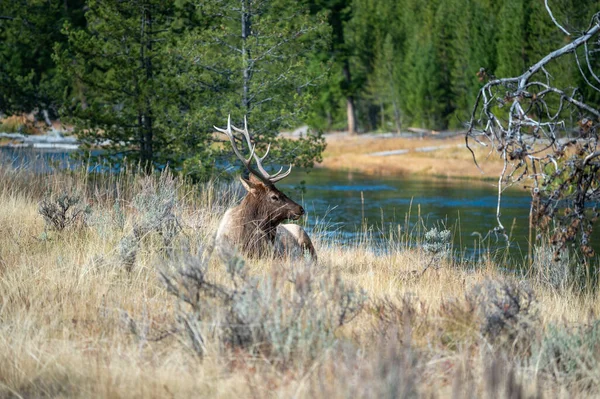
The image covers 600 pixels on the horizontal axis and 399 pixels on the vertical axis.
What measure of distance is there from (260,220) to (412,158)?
95.4 ft

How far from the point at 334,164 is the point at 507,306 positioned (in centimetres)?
3358

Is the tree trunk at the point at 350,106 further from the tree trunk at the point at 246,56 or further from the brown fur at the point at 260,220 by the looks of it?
the brown fur at the point at 260,220

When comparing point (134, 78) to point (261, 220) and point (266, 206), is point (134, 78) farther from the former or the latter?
point (261, 220)

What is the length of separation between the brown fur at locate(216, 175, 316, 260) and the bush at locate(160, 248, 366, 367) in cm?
335

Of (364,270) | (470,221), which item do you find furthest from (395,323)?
(470,221)

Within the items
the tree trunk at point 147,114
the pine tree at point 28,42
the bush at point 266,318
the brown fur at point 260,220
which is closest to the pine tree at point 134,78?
the tree trunk at point 147,114

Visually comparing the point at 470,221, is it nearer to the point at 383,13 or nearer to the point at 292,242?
the point at 292,242

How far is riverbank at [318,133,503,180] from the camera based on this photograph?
3294 centimetres

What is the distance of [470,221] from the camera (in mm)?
19031

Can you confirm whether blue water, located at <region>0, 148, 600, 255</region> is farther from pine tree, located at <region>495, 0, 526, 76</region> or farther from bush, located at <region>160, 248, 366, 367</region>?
pine tree, located at <region>495, 0, 526, 76</region>

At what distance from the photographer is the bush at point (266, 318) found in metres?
4.13

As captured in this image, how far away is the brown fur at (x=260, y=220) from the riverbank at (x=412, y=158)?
21627mm

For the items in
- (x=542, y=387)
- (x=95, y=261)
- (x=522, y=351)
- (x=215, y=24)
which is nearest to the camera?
(x=542, y=387)

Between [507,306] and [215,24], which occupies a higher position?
[215,24]
